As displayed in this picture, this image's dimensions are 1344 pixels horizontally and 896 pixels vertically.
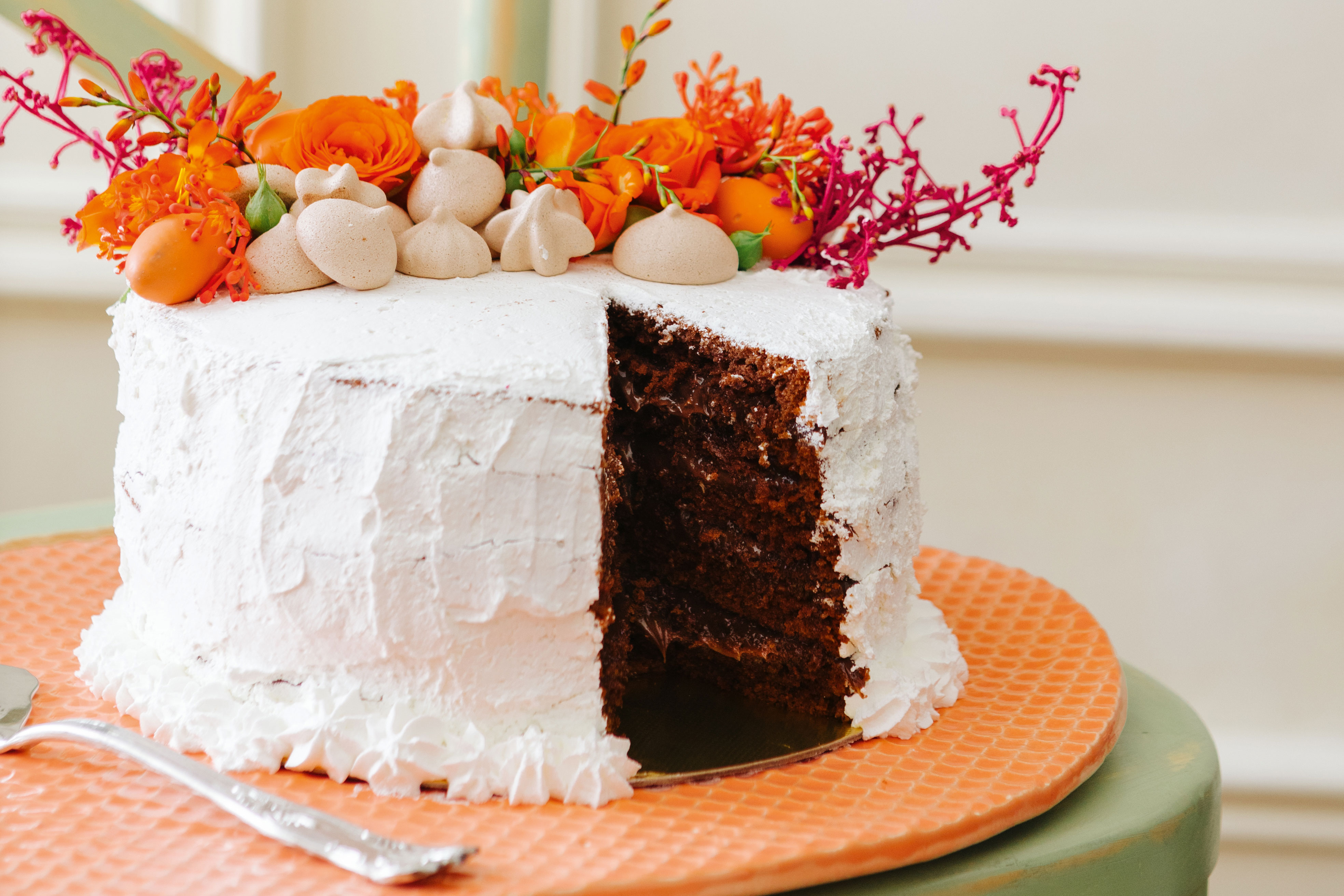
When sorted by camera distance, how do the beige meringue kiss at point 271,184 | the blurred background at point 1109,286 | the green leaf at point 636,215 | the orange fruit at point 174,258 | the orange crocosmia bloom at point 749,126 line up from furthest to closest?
the blurred background at point 1109,286 < the orange crocosmia bloom at point 749,126 < the green leaf at point 636,215 < the beige meringue kiss at point 271,184 < the orange fruit at point 174,258

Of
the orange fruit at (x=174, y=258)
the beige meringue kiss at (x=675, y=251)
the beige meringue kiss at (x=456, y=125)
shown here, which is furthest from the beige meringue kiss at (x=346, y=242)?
the beige meringue kiss at (x=675, y=251)

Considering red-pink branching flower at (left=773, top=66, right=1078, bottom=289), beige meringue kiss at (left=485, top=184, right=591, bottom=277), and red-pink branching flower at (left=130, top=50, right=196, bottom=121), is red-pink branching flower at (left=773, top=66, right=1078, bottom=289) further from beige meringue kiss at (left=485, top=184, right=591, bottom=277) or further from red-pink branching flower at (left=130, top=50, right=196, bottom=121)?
red-pink branching flower at (left=130, top=50, right=196, bottom=121)

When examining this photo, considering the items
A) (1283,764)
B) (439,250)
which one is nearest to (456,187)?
(439,250)

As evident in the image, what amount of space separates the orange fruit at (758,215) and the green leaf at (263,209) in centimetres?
61

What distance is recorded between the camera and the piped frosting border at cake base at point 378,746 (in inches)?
54.2

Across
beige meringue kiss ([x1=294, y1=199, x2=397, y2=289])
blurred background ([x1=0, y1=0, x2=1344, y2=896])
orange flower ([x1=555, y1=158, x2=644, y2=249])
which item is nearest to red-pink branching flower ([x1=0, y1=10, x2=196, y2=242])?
beige meringue kiss ([x1=294, y1=199, x2=397, y2=289])

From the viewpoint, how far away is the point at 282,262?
1.56 m

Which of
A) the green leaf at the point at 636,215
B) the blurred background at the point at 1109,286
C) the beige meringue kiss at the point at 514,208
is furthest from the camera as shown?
the blurred background at the point at 1109,286

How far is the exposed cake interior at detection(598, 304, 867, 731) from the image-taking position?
1.61 metres

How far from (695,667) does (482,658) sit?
51 cm

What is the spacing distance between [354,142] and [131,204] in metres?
0.30

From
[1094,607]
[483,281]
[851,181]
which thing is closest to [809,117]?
[851,181]

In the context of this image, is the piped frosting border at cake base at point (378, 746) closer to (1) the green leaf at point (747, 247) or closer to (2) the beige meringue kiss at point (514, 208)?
(2) the beige meringue kiss at point (514, 208)

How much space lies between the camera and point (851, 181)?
1832mm
